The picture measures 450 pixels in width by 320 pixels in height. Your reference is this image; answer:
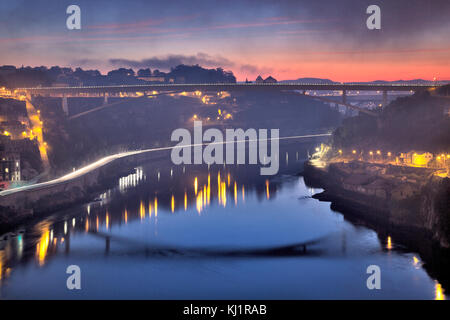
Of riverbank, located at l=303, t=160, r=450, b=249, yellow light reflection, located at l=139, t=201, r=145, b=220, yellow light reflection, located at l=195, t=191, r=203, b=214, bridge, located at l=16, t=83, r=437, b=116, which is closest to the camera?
riverbank, located at l=303, t=160, r=450, b=249

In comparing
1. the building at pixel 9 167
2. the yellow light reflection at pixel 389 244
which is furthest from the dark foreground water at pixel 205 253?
the building at pixel 9 167

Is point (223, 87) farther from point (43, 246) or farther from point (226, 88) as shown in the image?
point (43, 246)

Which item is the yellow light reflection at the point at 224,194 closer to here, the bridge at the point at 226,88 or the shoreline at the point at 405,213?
the shoreline at the point at 405,213

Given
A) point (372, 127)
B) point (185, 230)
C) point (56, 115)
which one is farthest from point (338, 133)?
point (56, 115)

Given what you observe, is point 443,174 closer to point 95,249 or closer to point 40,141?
point 95,249

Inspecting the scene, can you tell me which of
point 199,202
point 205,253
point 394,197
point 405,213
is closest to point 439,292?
point 405,213

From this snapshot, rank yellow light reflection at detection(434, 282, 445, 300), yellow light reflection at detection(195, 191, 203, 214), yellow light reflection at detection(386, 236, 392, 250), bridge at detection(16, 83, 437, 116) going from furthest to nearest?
bridge at detection(16, 83, 437, 116), yellow light reflection at detection(195, 191, 203, 214), yellow light reflection at detection(386, 236, 392, 250), yellow light reflection at detection(434, 282, 445, 300)

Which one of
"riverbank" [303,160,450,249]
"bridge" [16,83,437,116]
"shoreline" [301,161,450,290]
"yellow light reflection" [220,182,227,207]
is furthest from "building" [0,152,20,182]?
"bridge" [16,83,437,116]

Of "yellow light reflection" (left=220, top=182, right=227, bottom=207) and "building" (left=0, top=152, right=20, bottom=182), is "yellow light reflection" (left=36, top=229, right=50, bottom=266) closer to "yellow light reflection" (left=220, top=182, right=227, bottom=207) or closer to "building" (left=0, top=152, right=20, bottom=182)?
"building" (left=0, top=152, right=20, bottom=182)
